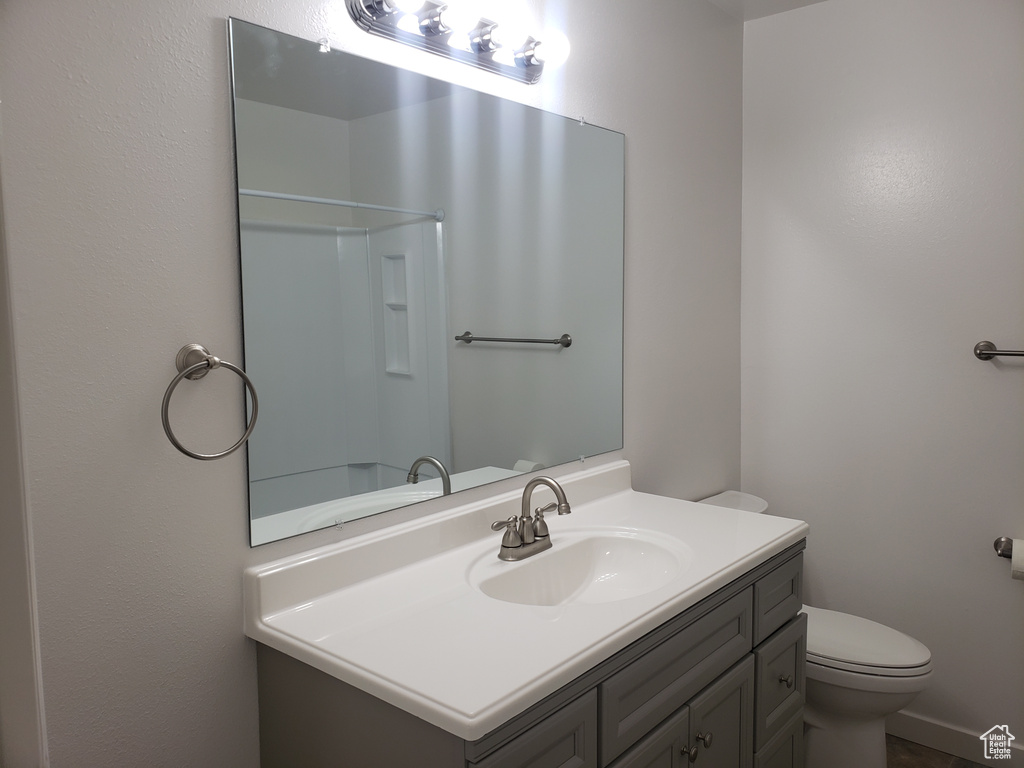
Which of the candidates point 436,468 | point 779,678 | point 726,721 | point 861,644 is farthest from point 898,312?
point 436,468

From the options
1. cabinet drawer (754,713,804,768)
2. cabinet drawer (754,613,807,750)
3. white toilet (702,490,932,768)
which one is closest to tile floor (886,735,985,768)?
white toilet (702,490,932,768)

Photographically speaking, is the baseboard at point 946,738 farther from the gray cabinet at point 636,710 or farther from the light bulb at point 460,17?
the light bulb at point 460,17

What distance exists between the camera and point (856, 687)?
192cm

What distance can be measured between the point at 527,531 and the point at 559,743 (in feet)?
1.66

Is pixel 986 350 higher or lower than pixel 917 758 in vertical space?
higher

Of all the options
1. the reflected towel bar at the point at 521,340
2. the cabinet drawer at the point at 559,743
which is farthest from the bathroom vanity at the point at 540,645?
the reflected towel bar at the point at 521,340

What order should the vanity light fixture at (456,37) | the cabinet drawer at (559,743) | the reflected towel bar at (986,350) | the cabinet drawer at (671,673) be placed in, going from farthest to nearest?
the reflected towel bar at (986,350) → the vanity light fixture at (456,37) → the cabinet drawer at (671,673) → the cabinet drawer at (559,743)

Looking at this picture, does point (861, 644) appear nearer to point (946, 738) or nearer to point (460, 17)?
point (946, 738)

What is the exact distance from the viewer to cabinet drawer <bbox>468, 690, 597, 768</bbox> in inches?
39.0

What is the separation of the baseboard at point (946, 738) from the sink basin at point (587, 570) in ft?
4.38

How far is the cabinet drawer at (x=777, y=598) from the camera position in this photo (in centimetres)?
158

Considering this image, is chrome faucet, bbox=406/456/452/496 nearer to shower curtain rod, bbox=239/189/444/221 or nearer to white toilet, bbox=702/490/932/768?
shower curtain rod, bbox=239/189/444/221

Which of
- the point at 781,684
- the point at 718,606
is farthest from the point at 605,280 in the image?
the point at 781,684

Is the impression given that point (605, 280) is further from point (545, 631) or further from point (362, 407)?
point (545, 631)
